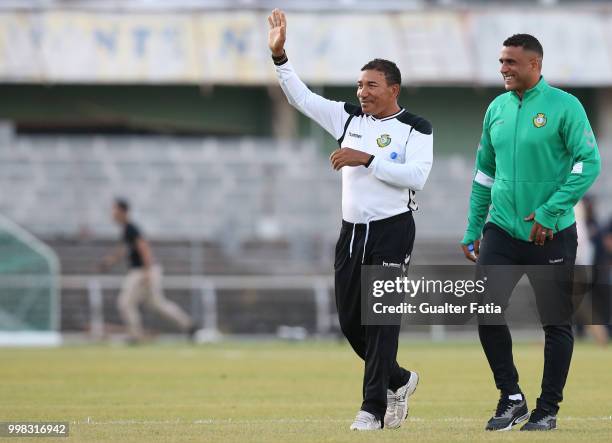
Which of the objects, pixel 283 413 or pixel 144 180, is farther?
pixel 144 180

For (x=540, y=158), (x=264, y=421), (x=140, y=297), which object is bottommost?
(x=140, y=297)

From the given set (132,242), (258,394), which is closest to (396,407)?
(258,394)

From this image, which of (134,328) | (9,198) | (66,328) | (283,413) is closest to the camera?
(283,413)

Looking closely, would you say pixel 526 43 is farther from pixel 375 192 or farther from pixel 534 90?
pixel 375 192

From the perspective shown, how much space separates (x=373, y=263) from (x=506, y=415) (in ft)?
4.17

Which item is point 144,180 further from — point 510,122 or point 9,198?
point 510,122

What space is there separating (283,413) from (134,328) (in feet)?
44.7

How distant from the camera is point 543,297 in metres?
9.34

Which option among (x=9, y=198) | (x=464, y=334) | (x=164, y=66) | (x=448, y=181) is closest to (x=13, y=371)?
(x=464, y=334)

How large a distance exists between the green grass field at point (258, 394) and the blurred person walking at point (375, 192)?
1.52 feet

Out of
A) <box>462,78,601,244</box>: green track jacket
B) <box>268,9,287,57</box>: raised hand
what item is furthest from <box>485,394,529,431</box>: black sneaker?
<box>268,9,287,57</box>: raised hand

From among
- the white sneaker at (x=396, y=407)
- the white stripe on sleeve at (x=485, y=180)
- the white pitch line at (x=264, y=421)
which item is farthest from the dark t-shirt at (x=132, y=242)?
the white stripe on sleeve at (x=485, y=180)

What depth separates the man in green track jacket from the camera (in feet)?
30.1

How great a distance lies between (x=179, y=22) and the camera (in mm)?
38125
